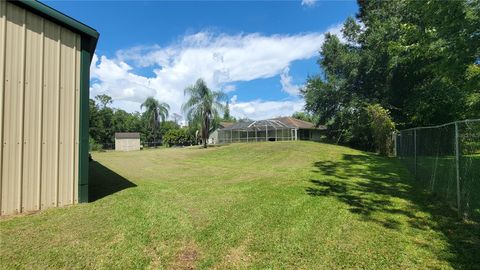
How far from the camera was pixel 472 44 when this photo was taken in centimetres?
769

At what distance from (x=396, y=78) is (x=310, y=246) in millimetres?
23908

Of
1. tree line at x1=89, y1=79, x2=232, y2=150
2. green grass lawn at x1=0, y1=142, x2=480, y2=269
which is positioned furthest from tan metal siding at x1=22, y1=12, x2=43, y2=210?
tree line at x1=89, y1=79, x2=232, y2=150

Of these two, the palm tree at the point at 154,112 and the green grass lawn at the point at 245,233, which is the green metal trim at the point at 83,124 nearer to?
the green grass lawn at the point at 245,233

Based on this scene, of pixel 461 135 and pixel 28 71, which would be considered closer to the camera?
pixel 28 71

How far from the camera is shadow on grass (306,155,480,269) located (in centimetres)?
363

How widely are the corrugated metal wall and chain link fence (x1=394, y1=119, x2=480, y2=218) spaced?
699 cm

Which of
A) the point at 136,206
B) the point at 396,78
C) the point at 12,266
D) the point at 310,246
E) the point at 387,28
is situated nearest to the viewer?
the point at 12,266

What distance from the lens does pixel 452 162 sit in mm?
6512

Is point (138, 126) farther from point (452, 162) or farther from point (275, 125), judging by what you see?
point (452, 162)

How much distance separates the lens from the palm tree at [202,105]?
26.5 meters

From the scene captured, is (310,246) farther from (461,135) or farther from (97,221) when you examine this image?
(461,135)

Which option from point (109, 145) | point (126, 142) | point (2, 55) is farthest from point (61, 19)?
point (109, 145)

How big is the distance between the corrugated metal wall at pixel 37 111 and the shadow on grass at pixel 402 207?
513 centimetres

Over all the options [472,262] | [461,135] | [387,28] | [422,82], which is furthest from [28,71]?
[422,82]
